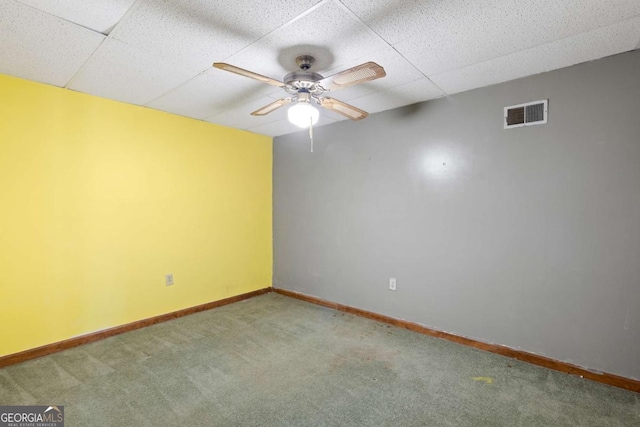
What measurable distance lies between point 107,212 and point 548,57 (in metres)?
3.95

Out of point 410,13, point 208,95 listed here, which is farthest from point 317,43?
point 208,95

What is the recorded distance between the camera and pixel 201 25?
171cm

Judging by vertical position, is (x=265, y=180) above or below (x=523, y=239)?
above

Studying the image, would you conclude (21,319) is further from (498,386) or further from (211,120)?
(498,386)

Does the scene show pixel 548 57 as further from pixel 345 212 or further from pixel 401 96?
pixel 345 212

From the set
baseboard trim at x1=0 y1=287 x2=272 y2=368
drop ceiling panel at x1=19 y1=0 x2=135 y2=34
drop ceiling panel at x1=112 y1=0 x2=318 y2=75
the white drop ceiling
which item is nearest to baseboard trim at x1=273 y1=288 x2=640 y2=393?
baseboard trim at x1=0 y1=287 x2=272 y2=368

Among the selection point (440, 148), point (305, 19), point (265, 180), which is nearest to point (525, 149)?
point (440, 148)

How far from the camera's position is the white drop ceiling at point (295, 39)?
5.14 ft

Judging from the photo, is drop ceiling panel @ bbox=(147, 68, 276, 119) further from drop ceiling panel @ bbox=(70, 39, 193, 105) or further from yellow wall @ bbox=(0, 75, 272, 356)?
yellow wall @ bbox=(0, 75, 272, 356)

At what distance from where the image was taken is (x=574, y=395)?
1987 mm

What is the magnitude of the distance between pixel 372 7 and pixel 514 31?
3.00 feet

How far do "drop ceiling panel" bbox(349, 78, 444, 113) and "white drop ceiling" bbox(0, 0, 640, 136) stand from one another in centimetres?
3

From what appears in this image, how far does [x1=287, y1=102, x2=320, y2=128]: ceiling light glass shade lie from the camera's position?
2018mm

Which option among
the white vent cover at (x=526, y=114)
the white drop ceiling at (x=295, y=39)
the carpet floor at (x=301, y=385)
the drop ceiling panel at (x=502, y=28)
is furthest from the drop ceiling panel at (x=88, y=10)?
the white vent cover at (x=526, y=114)
